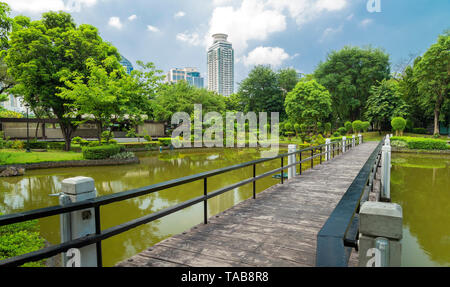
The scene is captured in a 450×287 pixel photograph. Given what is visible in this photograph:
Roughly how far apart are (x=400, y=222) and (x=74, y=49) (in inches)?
889

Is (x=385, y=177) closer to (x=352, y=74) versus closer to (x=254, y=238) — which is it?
(x=254, y=238)

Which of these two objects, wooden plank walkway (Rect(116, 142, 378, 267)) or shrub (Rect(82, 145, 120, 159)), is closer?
wooden plank walkway (Rect(116, 142, 378, 267))

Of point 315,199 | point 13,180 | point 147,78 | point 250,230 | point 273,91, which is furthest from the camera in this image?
point 273,91

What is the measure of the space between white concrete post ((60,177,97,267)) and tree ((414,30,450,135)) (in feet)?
118

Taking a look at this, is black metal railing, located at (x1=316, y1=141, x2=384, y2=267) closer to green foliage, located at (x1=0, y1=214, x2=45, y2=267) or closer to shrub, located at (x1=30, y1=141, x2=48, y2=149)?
green foliage, located at (x1=0, y1=214, x2=45, y2=267)

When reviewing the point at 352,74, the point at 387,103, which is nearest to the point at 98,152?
the point at 387,103

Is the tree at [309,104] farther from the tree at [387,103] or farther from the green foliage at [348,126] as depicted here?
the tree at [387,103]

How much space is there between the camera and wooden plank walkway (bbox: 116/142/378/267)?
273 cm

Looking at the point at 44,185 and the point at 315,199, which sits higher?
the point at 315,199

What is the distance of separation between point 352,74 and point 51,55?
119 feet

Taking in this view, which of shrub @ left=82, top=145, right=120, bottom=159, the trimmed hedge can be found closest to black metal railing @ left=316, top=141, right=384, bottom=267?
shrub @ left=82, top=145, right=120, bottom=159

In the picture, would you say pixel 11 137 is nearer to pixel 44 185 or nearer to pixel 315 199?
pixel 44 185

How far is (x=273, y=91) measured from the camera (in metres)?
43.7

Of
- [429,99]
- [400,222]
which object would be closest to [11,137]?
[400,222]
